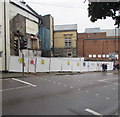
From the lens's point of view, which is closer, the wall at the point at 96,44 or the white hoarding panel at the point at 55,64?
the white hoarding panel at the point at 55,64

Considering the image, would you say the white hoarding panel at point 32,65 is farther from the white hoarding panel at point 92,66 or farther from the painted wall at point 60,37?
the painted wall at point 60,37

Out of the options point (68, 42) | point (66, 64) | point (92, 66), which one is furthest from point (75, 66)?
point (68, 42)

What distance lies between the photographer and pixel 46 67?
17.5 m

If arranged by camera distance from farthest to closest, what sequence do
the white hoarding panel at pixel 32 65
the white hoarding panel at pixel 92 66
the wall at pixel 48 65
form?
1. the white hoarding panel at pixel 92 66
2. the white hoarding panel at pixel 32 65
3. the wall at pixel 48 65

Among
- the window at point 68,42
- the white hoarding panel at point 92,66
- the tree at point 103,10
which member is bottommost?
the white hoarding panel at point 92,66

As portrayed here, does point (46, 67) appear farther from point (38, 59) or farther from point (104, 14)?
point (104, 14)

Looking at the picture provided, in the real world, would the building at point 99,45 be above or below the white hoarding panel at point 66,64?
above

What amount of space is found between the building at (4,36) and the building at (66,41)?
832 inches

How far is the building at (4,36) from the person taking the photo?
638 inches

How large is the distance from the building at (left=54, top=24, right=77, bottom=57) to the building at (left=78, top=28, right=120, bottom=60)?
280 inches

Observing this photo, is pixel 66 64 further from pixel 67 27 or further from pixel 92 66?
pixel 67 27

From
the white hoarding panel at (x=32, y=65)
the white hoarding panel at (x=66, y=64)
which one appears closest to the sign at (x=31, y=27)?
the white hoarding panel at (x=32, y=65)

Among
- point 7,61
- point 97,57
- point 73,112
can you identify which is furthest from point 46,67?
point 97,57

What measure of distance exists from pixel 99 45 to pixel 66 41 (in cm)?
1059
